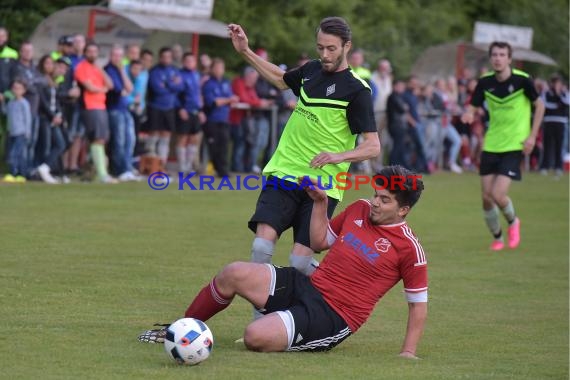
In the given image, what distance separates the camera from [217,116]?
23.5 metres

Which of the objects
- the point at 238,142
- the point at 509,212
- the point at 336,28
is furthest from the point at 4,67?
the point at 336,28

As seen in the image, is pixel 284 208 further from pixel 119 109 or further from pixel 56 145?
pixel 119 109

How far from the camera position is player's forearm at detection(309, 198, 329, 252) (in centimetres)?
835

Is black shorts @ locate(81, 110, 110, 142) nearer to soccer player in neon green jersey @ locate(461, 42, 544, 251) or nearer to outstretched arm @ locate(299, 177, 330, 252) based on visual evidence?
soccer player in neon green jersey @ locate(461, 42, 544, 251)

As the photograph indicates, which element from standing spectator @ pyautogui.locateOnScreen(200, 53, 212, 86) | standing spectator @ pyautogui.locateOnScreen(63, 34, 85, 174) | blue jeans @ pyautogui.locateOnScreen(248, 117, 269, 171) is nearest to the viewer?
standing spectator @ pyautogui.locateOnScreen(63, 34, 85, 174)

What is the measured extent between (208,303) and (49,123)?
11960 millimetres

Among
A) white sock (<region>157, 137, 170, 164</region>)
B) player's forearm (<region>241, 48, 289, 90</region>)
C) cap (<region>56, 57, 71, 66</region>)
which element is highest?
player's forearm (<region>241, 48, 289, 90</region>)

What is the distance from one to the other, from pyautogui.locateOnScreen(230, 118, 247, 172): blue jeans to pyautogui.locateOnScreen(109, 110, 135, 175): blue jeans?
3.64m

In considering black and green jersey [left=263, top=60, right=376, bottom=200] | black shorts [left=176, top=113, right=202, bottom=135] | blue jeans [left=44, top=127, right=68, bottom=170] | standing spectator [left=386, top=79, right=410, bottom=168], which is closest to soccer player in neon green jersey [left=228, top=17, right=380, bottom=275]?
black and green jersey [left=263, top=60, right=376, bottom=200]

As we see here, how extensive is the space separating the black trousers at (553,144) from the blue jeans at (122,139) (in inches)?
500

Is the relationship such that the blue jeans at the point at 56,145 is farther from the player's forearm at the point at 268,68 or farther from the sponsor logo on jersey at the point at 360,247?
the sponsor logo on jersey at the point at 360,247

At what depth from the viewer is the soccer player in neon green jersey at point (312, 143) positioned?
28.3 ft

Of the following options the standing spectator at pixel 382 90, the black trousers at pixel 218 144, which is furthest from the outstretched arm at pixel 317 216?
the standing spectator at pixel 382 90

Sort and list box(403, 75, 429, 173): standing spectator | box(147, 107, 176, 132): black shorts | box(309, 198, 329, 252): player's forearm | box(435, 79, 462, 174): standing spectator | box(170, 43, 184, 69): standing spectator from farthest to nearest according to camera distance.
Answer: box(435, 79, 462, 174): standing spectator, box(403, 75, 429, 173): standing spectator, box(170, 43, 184, 69): standing spectator, box(147, 107, 176, 132): black shorts, box(309, 198, 329, 252): player's forearm
